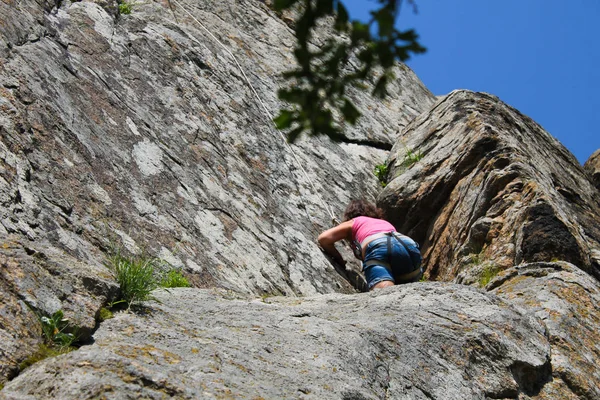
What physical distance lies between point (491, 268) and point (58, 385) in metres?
5.86

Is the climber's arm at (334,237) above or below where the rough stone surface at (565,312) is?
below

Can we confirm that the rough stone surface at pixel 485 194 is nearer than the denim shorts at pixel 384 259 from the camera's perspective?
No

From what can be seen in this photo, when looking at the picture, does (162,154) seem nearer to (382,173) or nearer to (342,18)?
(382,173)

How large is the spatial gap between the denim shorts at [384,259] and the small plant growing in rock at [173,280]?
2.14 metres

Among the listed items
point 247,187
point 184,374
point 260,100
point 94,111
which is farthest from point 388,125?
point 184,374

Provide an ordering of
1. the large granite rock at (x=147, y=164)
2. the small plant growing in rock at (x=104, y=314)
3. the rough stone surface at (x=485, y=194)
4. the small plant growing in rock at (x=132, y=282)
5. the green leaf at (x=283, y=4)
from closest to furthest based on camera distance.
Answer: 1. the green leaf at (x=283, y=4)
2. the small plant growing in rock at (x=104, y=314)
3. the small plant growing in rock at (x=132, y=282)
4. the large granite rock at (x=147, y=164)
5. the rough stone surface at (x=485, y=194)

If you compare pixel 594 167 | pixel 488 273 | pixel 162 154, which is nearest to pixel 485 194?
pixel 488 273

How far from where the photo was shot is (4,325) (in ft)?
14.1

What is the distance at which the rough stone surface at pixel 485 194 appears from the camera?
29.0ft

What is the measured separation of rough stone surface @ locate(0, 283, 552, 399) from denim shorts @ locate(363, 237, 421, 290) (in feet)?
4.96

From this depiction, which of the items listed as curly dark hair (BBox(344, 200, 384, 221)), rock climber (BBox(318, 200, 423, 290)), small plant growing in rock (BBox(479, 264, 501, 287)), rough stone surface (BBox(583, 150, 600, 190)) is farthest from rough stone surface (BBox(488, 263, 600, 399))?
rough stone surface (BBox(583, 150, 600, 190))

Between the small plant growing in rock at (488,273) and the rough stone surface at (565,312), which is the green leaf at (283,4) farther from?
the small plant growing in rock at (488,273)

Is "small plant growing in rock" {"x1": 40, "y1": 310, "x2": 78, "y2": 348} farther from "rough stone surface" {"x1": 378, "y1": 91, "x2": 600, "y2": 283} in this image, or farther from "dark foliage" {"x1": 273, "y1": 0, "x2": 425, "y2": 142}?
"rough stone surface" {"x1": 378, "y1": 91, "x2": 600, "y2": 283}

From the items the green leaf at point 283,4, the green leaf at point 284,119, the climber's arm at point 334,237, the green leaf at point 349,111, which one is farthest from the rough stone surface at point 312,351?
the climber's arm at point 334,237
